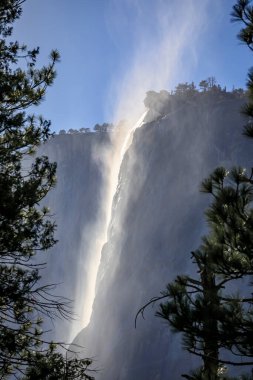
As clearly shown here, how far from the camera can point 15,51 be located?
29.1 ft

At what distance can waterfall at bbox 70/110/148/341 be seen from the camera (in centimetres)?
6890

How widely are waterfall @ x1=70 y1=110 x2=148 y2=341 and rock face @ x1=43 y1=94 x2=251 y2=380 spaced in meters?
11.0

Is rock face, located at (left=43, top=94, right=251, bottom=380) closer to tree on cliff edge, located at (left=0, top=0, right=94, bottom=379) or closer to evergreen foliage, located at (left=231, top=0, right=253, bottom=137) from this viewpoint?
tree on cliff edge, located at (left=0, top=0, right=94, bottom=379)

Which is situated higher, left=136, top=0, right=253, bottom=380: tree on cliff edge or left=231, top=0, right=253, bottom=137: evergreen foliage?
left=231, top=0, right=253, bottom=137: evergreen foliage

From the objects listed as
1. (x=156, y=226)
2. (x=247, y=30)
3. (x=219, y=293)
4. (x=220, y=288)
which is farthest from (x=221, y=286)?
(x=156, y=226)

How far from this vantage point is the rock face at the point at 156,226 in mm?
44562

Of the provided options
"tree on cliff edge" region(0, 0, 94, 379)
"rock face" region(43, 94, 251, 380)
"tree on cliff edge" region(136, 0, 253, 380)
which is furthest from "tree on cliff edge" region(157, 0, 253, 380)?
"rock face" region(43, 94, 251, 380)

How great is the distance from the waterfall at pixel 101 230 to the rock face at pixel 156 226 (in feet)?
36.0

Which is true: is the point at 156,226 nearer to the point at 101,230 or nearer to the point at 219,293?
the point at 101,230

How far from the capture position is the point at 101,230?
79.5m

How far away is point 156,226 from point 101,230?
90.1 ft

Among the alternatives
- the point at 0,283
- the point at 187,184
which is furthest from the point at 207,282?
the point at 187,184

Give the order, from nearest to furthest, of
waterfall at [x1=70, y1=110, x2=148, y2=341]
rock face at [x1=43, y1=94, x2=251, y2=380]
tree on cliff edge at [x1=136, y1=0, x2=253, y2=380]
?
1. tree on cliff edge at [x1=136, y1=0, x2=253, y2=380]
2. rock face at [x1=43, y1=94, x2=251, y2=380]
3. waterfall at [x1=70, y1=110, x2=148, y2=341]

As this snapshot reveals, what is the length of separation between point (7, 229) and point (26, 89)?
341cm
